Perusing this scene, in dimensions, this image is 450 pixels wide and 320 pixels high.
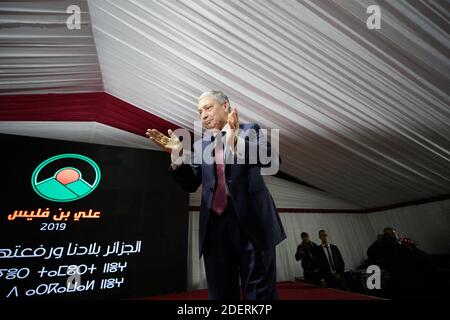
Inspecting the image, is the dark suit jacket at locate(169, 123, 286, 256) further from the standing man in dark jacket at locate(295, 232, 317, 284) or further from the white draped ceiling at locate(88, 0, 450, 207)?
the standing man in dark jacket at locate(295, 232, 317, 284)

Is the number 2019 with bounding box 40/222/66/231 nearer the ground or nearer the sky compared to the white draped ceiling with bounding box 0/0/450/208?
nearer the ground

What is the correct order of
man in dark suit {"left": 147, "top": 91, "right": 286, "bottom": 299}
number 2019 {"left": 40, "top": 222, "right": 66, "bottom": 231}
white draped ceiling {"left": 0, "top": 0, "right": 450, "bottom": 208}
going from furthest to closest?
1. number 2019 {"left": 40, "top": 222, "right": 66, "bottom": 231}
2. white draped ceiling {"left": 0, "top": 0, "right": 450, "bottom": 208}
3. man in dark suit {"left": 147, "top": 91, "right": 286, "bottom": 299}

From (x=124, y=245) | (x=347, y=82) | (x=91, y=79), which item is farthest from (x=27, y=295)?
(x=347, y=82)

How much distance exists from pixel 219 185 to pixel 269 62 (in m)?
2.13

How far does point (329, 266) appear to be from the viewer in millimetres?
4480

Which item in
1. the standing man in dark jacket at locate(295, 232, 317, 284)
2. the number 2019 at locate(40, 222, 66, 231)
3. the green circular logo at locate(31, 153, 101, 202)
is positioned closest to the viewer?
the number 2019 at locate(40, 222, 66, 231)

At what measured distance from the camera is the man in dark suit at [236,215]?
712 millimetres

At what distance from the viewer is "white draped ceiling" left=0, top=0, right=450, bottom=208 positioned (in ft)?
6.55

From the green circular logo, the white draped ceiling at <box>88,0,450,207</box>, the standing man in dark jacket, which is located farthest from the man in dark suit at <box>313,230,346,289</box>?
the green circular logo

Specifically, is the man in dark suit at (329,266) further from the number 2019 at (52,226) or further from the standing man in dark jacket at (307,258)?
the number 2019 at (52,226)

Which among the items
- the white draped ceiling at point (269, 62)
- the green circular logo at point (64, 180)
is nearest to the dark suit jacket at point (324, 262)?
the white draped ceiling at point (269, 62)

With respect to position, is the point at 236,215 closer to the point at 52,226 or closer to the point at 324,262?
the point at 52,226
